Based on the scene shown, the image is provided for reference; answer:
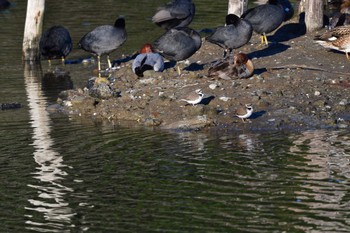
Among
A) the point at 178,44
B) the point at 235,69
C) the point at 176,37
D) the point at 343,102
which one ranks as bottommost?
the point at 343,102

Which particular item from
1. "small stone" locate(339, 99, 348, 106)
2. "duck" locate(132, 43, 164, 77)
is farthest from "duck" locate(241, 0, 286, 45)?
"small stone" locate(339, 99, 348, 106)

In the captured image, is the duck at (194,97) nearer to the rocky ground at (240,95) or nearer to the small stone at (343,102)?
the rocky ground at (240,95)

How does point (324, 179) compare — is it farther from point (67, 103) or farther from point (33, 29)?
point (33, 29)

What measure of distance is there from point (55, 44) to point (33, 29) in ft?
3.09

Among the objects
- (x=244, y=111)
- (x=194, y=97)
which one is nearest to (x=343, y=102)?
(x=244, y=111)

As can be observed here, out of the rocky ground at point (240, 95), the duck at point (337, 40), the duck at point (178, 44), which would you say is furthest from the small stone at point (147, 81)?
the duck at point (337, 40)

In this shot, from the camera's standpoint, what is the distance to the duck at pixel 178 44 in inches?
688

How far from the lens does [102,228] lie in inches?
395

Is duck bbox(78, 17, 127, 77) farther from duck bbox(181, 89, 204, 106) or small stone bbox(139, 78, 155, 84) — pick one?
duck bbox(181, 89, 204, 106)

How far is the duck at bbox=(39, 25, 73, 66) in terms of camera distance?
20922mm

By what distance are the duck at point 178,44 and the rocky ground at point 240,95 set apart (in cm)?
43

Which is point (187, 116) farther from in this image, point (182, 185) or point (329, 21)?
point (329, 21)

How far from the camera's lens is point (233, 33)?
17.6 metres

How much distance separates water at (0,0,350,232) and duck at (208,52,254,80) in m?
2.54
